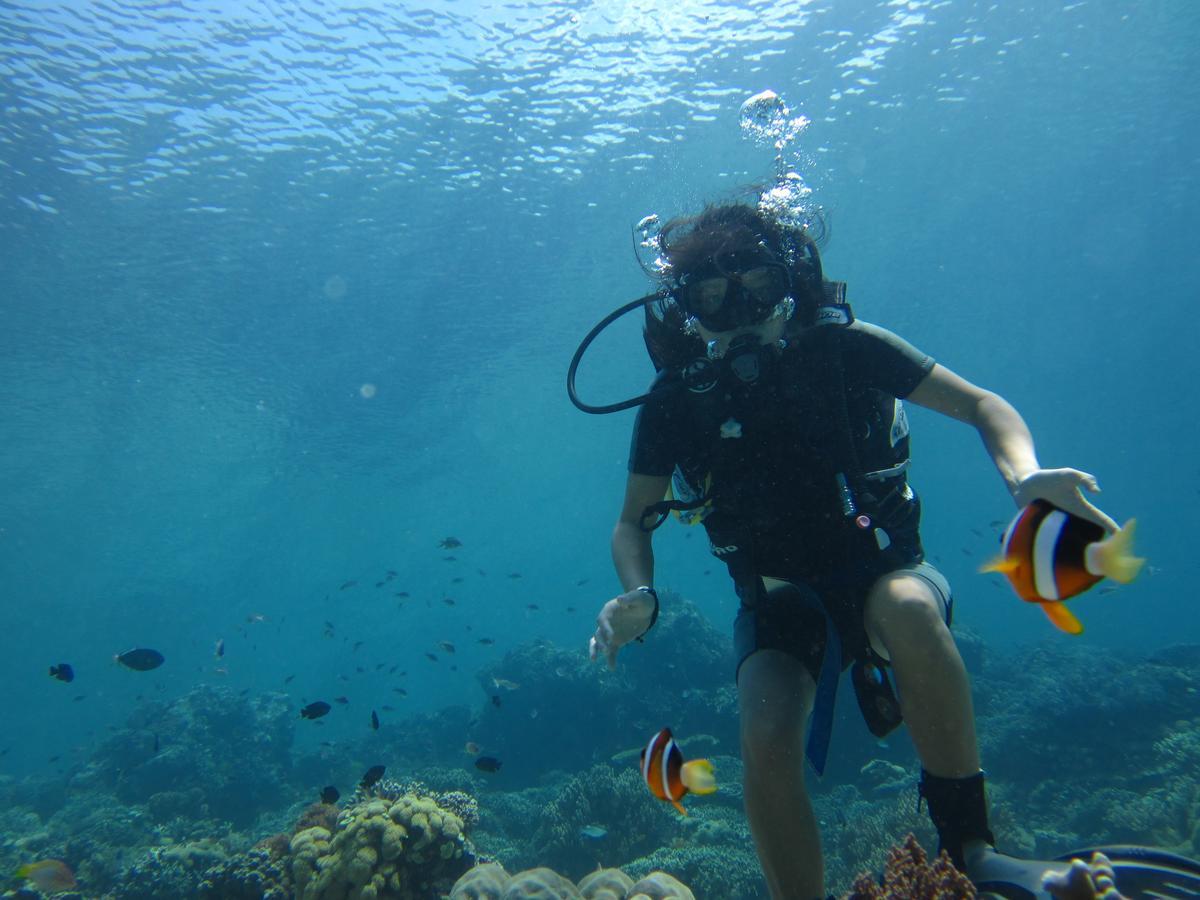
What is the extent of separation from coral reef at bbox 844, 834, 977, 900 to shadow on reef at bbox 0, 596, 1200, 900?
4149 millimetres

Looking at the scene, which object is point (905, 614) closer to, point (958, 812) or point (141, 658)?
point (958, 812)

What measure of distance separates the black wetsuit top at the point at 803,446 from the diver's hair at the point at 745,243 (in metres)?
0.35

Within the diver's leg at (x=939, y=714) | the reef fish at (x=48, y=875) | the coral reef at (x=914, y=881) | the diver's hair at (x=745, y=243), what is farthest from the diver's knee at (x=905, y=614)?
the reef fish at (x=48, y=875)

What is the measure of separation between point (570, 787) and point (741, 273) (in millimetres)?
9639

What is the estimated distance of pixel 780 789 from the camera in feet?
9.16

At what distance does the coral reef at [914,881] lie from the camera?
2230 mm

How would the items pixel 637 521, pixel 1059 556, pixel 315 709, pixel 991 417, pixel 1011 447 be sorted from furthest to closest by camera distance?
pixel 315 709 → pixel 637 521 → pixel 991 417 → pixel 1011 447 → pixel 1059 556

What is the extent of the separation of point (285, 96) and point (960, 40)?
18720mm

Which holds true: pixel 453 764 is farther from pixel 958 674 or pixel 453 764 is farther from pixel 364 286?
pixel 958 674

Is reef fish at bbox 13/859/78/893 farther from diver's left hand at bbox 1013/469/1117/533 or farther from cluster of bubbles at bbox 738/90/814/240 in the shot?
cluster of bubbles at bbox 738/90/814/240

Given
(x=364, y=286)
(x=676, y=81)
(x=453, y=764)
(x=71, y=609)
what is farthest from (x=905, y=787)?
(x=71, y=609)

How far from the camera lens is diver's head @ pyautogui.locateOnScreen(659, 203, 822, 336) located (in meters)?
3.58

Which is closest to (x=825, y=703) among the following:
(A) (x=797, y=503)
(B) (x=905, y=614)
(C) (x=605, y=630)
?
(B) (x=905, y=614)

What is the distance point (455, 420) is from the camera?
38.9 metres
